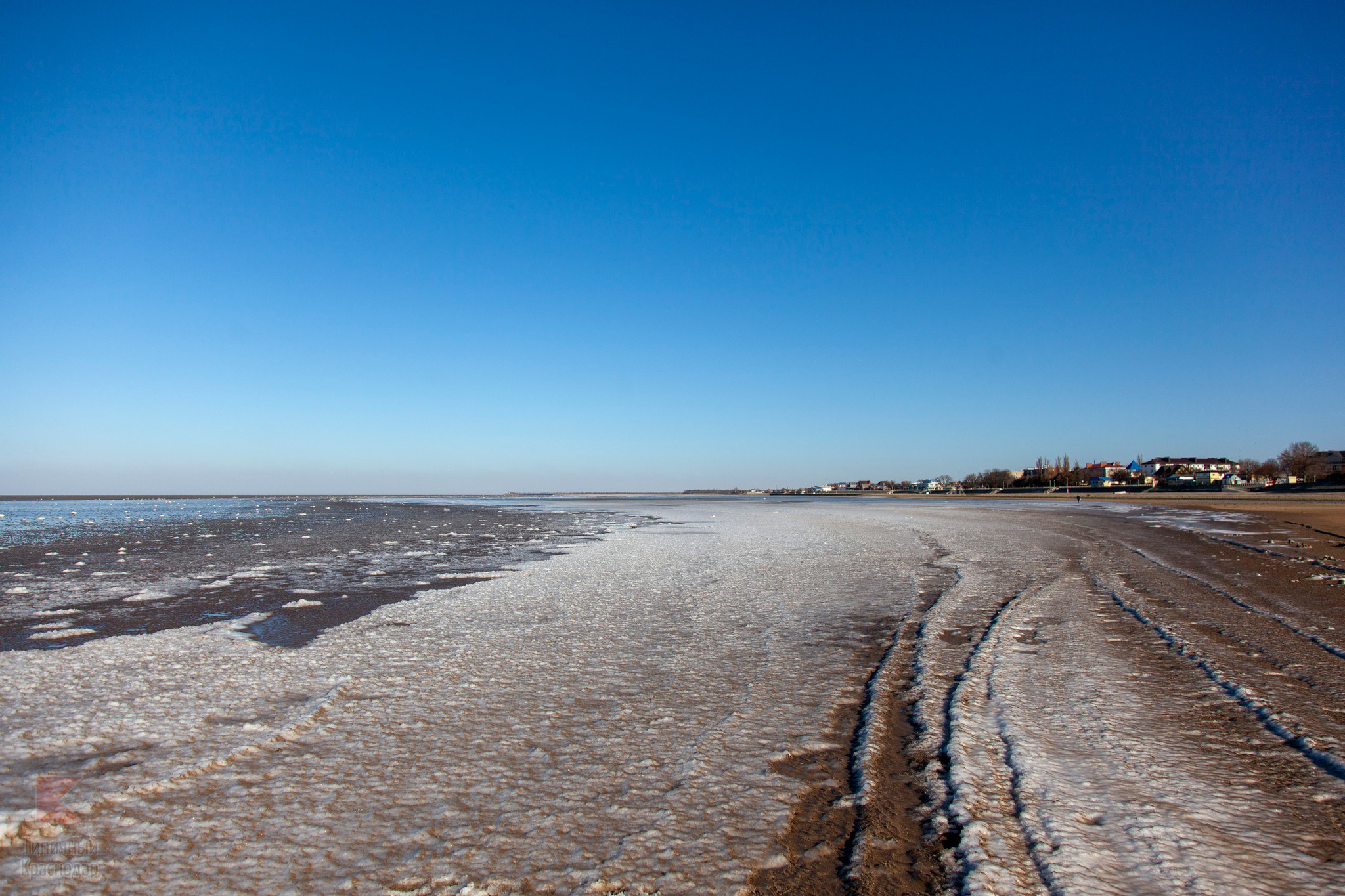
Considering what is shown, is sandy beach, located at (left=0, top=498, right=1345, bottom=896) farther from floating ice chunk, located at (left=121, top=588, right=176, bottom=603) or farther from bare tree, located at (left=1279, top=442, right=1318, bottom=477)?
bare tree, located at (left=1279, top=442, right=1318, bottom=477)

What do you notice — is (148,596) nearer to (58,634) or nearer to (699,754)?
(58,634)

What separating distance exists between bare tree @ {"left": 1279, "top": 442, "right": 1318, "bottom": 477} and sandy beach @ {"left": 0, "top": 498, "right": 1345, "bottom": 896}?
148990 millimetres

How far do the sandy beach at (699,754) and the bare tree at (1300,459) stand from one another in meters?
149

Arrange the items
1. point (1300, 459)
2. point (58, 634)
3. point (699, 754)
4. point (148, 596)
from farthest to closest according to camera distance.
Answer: point (1300, 459) < point (148, 596) < point (58, 634) < point (699, 754)

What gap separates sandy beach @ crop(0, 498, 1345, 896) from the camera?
2445 mm

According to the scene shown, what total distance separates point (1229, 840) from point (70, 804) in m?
4.57

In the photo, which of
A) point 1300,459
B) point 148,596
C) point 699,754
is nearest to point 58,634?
point 148,596

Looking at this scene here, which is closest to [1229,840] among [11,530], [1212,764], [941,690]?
[1212,764]

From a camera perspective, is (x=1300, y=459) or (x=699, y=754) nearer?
(x=699, y=754)

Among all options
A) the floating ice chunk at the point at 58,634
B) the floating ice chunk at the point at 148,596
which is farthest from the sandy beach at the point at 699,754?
the floating ice chunk at the point at 148,596

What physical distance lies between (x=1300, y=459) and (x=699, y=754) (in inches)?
6156

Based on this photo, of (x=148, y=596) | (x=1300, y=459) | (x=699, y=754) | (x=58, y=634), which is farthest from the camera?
(x=1300, y=459)

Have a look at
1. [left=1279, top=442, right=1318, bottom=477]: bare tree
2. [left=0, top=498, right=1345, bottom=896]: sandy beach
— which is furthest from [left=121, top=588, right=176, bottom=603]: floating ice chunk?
[left=1279, top=442, right=1318, bottom=477]: bare tree

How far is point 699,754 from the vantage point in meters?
3.44
